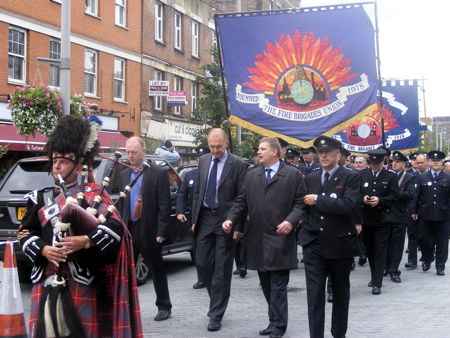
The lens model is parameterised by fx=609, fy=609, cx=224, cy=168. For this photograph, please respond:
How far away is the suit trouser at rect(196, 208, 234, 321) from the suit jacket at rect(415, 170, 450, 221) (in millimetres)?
5072

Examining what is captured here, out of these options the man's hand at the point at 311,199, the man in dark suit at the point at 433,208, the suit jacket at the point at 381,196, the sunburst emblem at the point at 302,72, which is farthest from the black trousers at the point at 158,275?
the man in dark suit at the point at 433,208

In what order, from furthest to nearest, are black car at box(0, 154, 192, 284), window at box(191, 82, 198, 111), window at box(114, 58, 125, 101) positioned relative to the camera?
1. window at box(191, 82, 198, 111)
2. window at box(114, 58, 125, 101)
3. black car at box(0, 154, 192, 284)

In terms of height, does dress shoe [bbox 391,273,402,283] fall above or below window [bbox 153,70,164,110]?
below

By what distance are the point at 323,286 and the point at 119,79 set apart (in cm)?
2195

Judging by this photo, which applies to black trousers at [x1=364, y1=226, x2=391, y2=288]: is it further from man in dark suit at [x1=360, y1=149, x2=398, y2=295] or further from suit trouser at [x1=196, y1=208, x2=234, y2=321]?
suit trouser at [x1=196, y1=208, x2=234, y2=321]

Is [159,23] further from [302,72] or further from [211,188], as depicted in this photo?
[211,188]

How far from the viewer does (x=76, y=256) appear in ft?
11.7

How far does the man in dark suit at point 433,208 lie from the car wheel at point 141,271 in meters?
4.91

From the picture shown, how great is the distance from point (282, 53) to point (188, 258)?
500cm

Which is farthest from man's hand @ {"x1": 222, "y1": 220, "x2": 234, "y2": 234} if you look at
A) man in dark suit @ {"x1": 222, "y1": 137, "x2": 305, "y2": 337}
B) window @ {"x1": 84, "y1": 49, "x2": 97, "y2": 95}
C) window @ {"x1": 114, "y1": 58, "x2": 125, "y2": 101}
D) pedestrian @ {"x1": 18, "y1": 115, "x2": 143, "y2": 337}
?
window @ {"x1": 114, "y1": 58, "x2": 125, "y2": 101}

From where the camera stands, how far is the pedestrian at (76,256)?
11.4ft

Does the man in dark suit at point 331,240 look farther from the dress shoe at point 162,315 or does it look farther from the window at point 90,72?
the window at point 90,72

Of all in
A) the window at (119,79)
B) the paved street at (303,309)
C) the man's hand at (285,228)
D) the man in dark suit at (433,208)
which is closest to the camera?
the man's hand at (285,228)

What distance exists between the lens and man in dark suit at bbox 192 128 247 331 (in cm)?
677
